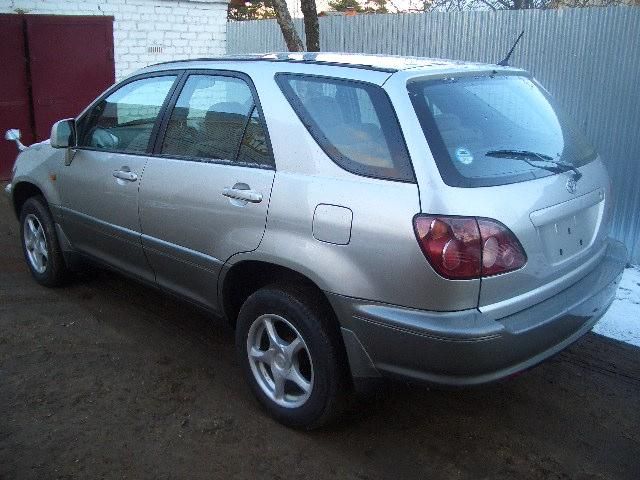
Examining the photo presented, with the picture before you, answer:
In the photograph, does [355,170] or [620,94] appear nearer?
[355,170]

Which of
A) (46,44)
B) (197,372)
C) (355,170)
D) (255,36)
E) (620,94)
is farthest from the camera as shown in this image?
(255,36)

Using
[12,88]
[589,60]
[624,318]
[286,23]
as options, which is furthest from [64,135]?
[12,88]

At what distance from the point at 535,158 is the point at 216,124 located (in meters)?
1.72

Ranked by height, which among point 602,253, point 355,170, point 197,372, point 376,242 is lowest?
point 197,372

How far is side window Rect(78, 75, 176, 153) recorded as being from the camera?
4199 millimetres

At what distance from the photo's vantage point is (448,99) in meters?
3.11

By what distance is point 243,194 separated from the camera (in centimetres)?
337

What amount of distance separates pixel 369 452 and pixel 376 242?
1.10 meters

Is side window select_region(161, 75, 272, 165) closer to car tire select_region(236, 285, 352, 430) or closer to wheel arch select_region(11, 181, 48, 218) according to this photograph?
car tire select_region(236, 285, 352, 430)

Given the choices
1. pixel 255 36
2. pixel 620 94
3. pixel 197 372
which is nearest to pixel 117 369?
pixel 197 372

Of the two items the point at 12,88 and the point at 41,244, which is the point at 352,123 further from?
the point at 12,88

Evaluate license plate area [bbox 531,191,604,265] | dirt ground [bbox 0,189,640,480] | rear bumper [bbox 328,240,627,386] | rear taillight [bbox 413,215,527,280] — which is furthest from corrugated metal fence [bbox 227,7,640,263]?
rear taillight [bbox 413,215,527,280]

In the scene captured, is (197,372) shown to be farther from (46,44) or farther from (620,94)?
(46,44)

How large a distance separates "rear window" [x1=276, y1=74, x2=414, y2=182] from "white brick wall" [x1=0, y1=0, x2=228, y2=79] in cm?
732
